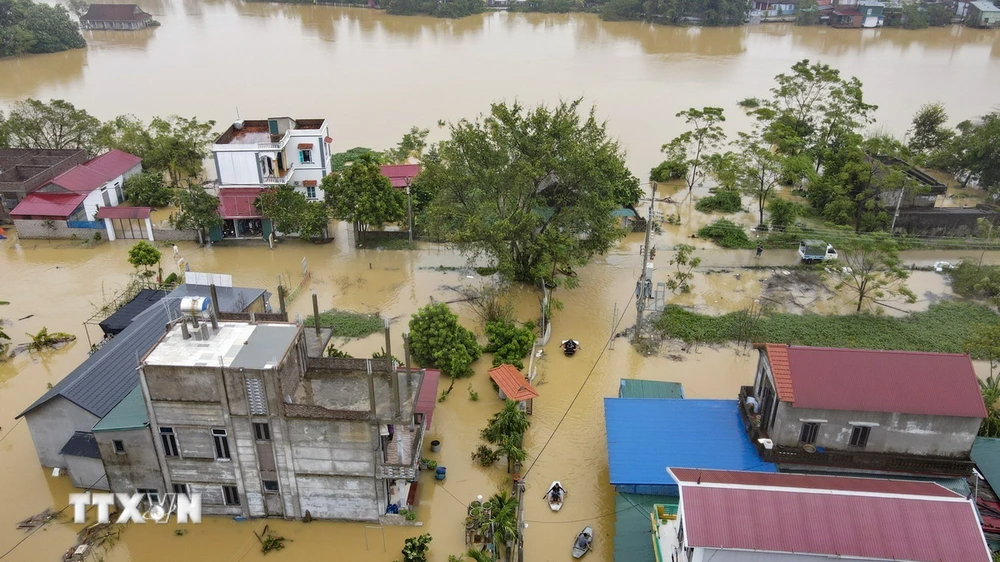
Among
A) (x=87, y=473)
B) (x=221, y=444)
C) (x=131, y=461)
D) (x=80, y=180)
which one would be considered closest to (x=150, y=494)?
(x=131, y=461)

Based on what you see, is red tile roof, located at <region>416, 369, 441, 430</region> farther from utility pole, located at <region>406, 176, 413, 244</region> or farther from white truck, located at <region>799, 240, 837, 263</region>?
white truck, located at <region>799, 240, 837, 263</region>

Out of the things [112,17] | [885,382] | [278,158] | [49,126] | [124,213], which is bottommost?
[124,213]

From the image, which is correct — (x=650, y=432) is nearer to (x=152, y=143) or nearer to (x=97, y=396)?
(x=97, y=396)

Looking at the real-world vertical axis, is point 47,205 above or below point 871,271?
above

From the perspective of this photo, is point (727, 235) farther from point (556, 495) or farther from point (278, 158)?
point (278, 158)

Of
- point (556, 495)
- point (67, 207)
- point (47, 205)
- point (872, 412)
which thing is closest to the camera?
point (872, 412)

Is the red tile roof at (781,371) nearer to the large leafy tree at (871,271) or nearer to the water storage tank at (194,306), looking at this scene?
the large leafy tree at (871,271)
